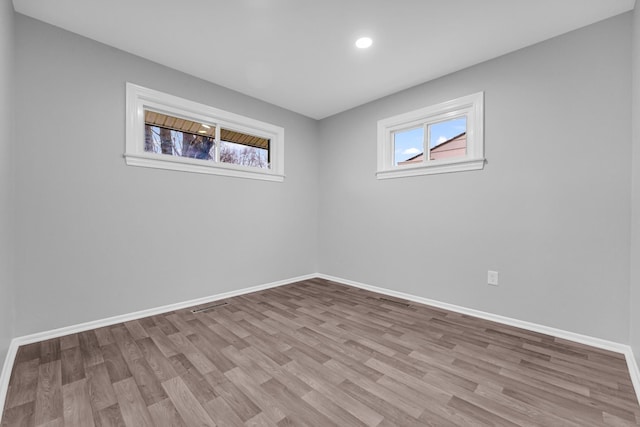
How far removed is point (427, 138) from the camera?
10.3 ft

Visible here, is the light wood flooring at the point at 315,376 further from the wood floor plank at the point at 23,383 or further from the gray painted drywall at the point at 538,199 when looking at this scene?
the gray painted drywall at the point at 538,199

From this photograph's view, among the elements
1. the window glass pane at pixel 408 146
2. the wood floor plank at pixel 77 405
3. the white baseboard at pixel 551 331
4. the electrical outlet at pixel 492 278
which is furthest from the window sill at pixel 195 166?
the electrical outlet at pixel 492 278

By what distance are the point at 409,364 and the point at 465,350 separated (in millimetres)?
516

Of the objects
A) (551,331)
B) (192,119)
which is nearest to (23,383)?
(192,119)

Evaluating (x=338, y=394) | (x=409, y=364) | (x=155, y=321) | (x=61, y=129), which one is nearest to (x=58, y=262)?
(x=155, y=321)

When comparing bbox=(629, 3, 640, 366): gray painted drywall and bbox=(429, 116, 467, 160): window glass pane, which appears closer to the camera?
bbox=(629, 3, 640, 366): gray painted drywall

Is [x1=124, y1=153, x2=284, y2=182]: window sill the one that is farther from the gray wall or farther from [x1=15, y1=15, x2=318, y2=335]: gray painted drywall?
the gray wall

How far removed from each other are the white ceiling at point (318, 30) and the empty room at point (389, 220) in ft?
0.07

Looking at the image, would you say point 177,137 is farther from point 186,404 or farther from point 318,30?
point 186,404

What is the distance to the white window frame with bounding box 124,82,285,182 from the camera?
2555mm

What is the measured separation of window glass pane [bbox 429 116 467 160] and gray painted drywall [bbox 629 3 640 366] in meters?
1.18

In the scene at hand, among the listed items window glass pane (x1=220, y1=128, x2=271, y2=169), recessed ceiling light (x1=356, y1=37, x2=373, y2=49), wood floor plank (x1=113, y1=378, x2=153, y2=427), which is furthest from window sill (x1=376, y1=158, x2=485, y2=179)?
wood floor plank (x1=113, y1=378, x2=153, y2=427)

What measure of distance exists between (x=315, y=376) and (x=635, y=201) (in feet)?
8.18

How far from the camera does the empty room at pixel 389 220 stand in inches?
61.3
